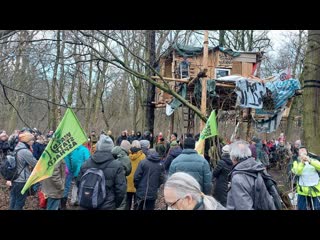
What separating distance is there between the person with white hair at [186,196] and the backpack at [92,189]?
2408mm

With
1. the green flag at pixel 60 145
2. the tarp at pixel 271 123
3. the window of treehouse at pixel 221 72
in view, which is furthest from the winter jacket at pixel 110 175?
the window of treehouse at pixel 221 72

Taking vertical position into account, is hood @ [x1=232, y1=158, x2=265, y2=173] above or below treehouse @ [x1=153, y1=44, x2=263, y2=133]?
below

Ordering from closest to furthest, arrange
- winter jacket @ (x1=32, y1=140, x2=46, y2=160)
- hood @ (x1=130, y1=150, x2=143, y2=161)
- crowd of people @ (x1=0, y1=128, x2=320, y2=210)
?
crowd of people @ (x1=0, y1=128, x2=320, y2=210)
hood @ (x1=130, y1=150, x2=143, y2=161)
winter jacket @ (x1=32, y1=140, x2=46, y2=160)

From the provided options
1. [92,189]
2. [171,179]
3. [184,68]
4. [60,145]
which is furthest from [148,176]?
[184,68]

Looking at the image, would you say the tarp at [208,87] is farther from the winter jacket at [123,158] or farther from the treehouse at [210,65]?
the winter jacket at [123,158]

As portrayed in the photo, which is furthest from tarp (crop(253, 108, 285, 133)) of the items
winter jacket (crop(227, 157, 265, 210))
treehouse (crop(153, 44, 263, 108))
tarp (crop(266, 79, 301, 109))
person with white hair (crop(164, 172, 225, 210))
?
person with white hair (crop(164, 172, 225, 210))

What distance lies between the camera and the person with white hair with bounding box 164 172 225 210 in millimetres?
2639

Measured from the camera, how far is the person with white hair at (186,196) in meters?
2.64

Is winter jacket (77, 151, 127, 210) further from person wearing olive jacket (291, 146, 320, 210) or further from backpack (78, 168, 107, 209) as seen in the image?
person wearing olive jacket (291, 146, 320, 210)

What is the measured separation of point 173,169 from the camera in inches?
235

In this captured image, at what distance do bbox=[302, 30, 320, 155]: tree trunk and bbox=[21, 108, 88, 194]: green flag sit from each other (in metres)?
3.84
